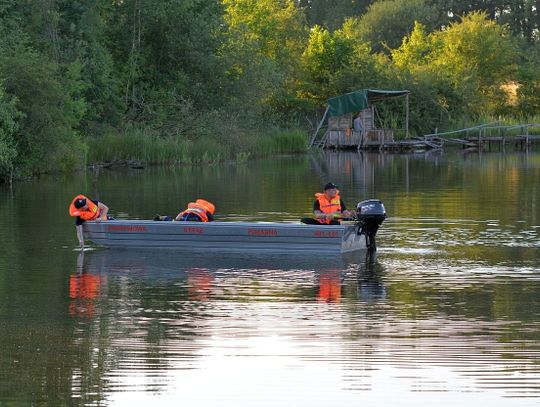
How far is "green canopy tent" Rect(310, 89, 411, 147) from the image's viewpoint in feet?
243

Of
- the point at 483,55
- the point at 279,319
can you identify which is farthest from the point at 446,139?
the point at 279,319

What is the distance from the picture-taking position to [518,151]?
76.4m

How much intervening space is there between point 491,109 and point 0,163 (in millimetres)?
54177

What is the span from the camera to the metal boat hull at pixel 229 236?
24.0 m

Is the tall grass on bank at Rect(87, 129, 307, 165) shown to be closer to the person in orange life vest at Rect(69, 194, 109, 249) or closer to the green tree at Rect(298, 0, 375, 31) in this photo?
the person in orange life vest at Rect(69, 194, 109, 249)

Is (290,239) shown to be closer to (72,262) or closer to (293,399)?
(72,262)

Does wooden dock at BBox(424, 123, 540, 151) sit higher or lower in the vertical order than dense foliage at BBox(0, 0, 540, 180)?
lower

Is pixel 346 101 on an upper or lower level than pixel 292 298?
upper

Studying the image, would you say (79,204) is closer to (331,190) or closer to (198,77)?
(331,190)

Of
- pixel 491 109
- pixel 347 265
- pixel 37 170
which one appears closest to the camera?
pixel 347 265

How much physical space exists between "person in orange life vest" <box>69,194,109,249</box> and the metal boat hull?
0.13 metres

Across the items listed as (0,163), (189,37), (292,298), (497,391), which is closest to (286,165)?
(189,37)

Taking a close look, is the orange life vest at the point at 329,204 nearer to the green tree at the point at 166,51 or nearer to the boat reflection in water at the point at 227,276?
the boat reflection in water at the point at 227,276

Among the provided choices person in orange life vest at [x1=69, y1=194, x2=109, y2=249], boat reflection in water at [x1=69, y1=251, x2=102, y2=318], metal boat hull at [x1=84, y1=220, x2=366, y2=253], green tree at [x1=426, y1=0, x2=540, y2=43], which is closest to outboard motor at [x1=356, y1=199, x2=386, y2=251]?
metal boat hull at [x1=84, y1=220, x2=366, y2=253]
